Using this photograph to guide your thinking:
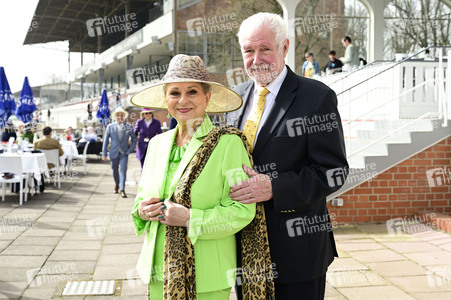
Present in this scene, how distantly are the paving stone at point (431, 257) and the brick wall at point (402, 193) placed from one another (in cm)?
146

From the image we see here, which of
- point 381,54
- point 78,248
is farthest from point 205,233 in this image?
point 381,54

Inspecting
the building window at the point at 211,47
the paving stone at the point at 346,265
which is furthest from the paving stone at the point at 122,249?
the building window at the point at 211,47

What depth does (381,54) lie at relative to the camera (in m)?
14.3

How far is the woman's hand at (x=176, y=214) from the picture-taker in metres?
1.87

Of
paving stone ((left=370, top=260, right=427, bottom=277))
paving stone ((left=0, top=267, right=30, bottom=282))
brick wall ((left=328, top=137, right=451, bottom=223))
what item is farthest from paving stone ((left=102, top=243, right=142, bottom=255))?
brick wall ((left=328, top=137, right=451, bottom=223))

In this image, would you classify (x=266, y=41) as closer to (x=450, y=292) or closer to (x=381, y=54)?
(x=450, y=292)

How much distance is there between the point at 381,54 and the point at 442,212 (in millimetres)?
8420
